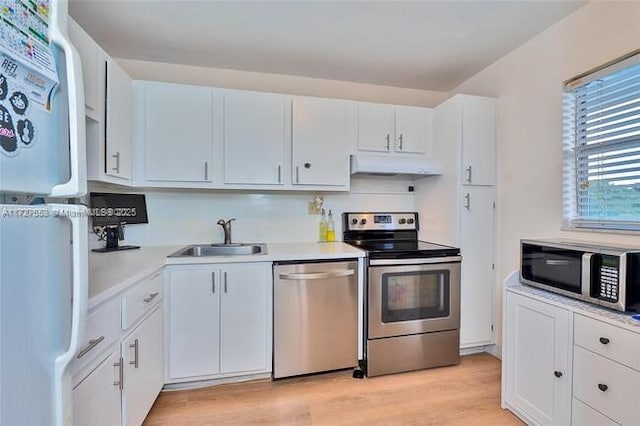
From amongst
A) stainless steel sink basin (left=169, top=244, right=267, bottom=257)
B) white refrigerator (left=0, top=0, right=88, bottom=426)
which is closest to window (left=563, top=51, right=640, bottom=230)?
stainless steel sink basin (left=169, top=244, right=267, bottom=257)

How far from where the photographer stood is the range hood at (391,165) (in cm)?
261

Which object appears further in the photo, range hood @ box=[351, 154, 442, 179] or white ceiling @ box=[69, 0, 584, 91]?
range hood @ box=[351, 154, 442, 179]

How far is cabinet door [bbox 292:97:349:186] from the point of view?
2.53 meters

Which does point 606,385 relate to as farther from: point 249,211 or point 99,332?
point 249,211

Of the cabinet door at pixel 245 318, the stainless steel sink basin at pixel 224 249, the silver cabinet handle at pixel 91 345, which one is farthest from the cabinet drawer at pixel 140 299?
the stainless steel sink basin at pixel 224 249

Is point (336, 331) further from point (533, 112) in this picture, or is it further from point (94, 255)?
point (533, 112)

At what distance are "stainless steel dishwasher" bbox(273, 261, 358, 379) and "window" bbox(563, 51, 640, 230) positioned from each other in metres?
1.50

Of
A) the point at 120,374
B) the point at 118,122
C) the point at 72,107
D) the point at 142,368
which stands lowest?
the point at 142,368

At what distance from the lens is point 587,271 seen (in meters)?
1.48

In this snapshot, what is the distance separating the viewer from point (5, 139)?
1.91 feet

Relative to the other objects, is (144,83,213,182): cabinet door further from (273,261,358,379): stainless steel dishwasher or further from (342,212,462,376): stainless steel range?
(342,212,462,376): stainless steel range

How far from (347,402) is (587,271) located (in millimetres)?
1540

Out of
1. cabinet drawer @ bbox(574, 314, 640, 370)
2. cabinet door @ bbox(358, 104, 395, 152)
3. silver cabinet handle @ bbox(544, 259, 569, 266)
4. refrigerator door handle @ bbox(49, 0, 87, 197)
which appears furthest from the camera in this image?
cabinet door @ bbox(358, 104, 395, 152)

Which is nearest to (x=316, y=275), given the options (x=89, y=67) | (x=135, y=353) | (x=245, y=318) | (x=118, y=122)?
(x=245, y=318)
